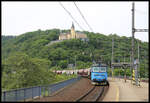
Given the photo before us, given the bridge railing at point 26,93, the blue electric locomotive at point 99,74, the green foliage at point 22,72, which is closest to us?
the bridge railing at point 26,93

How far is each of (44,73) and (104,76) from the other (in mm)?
14440

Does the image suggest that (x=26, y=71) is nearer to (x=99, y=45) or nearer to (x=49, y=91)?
(x=49, y=91)

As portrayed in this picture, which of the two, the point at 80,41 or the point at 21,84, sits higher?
the point at 80,41

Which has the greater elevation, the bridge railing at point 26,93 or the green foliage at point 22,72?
the green foliage at point 22,72

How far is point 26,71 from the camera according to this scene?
74.7 ft

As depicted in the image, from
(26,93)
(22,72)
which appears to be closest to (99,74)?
(22,72)

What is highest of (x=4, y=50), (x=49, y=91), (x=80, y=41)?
(x=80, y=41)

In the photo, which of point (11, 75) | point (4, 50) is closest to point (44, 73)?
point (11, 75)

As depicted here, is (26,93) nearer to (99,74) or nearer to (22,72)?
(22,72)

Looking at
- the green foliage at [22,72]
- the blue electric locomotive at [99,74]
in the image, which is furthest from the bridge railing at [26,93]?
the blue electric locomotive at [99,74]

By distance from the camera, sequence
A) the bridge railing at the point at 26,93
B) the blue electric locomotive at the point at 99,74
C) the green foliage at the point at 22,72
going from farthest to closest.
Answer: the blue electric locomotive at the point at 99,74, the green foliage at the point at 22,72, the bridge railing at the point at 26,93

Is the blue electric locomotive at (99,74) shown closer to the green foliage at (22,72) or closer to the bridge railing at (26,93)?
the green foliage at (22,72)

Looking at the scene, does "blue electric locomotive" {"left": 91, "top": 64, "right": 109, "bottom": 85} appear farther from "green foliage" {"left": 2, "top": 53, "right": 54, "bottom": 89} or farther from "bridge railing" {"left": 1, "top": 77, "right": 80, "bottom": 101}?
"bridge railing" {"left": 1, "top": 77, "right": 80, "bottom": 101}

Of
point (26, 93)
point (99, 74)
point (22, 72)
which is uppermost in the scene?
point (22, 72)
